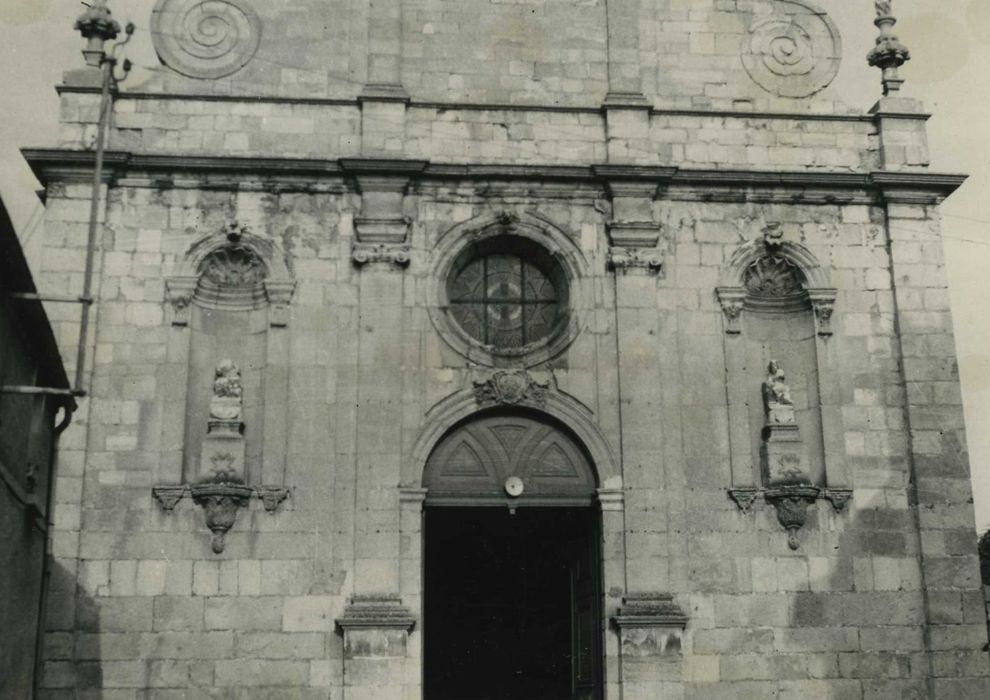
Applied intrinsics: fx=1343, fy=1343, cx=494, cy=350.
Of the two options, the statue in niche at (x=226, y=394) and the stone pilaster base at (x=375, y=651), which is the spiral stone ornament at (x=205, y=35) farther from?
the stone pilaster base at (x=375, y=651)

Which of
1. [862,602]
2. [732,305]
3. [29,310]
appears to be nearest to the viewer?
[29,310]

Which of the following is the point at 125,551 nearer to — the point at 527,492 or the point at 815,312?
the point at 527,492

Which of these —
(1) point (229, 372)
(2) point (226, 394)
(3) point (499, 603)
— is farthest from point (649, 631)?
(1) point (229, 372)

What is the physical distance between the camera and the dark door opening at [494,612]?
21406 millimetres

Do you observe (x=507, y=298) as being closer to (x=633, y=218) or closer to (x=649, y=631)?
(x=633, y=218)

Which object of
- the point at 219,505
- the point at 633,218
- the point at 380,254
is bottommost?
the point at 219,505

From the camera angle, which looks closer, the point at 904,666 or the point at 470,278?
the point at 904,666

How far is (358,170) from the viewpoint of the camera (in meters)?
18.1

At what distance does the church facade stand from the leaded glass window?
Result: 0.05m

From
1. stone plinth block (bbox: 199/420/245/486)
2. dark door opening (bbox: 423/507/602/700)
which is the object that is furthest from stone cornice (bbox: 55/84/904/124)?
dark door opening (bbox: 423/507/602/700)

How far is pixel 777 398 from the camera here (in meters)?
18.0

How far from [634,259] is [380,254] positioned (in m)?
3.44

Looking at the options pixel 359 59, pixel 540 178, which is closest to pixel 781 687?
pixel 540 178

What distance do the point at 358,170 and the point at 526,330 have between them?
3.17 meters
